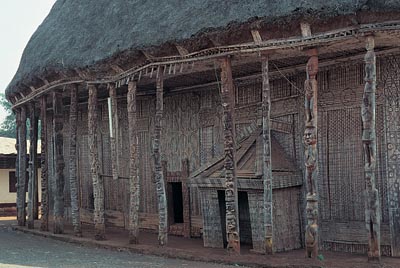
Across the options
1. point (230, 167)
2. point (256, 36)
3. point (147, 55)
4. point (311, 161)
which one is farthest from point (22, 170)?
point (311, 161)

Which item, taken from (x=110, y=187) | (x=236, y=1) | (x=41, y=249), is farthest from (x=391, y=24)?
(x=110, y=187)

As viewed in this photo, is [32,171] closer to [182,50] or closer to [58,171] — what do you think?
[58,171]

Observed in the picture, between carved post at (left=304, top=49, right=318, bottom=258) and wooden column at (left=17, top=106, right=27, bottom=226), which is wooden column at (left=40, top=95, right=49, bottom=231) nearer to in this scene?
wooden column at (left=17, top=106, right=27, bottom=226)

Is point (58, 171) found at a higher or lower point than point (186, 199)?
higher

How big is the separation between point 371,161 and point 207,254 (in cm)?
347

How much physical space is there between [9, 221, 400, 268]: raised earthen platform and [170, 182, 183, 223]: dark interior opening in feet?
3.15

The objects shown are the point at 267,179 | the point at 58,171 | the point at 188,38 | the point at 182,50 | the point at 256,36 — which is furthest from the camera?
the point at 58,171

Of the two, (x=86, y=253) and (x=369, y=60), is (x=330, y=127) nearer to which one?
(x=369, y=60)

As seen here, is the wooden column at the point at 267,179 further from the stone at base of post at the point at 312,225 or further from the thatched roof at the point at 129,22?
the thatched roof at the point at 129,22

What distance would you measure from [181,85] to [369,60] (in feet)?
20.7

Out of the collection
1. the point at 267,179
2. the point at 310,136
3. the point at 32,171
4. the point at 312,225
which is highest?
the point at 310,136

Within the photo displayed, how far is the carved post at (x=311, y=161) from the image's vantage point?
379 inches

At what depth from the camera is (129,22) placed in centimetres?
1239

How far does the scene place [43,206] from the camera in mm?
15477
